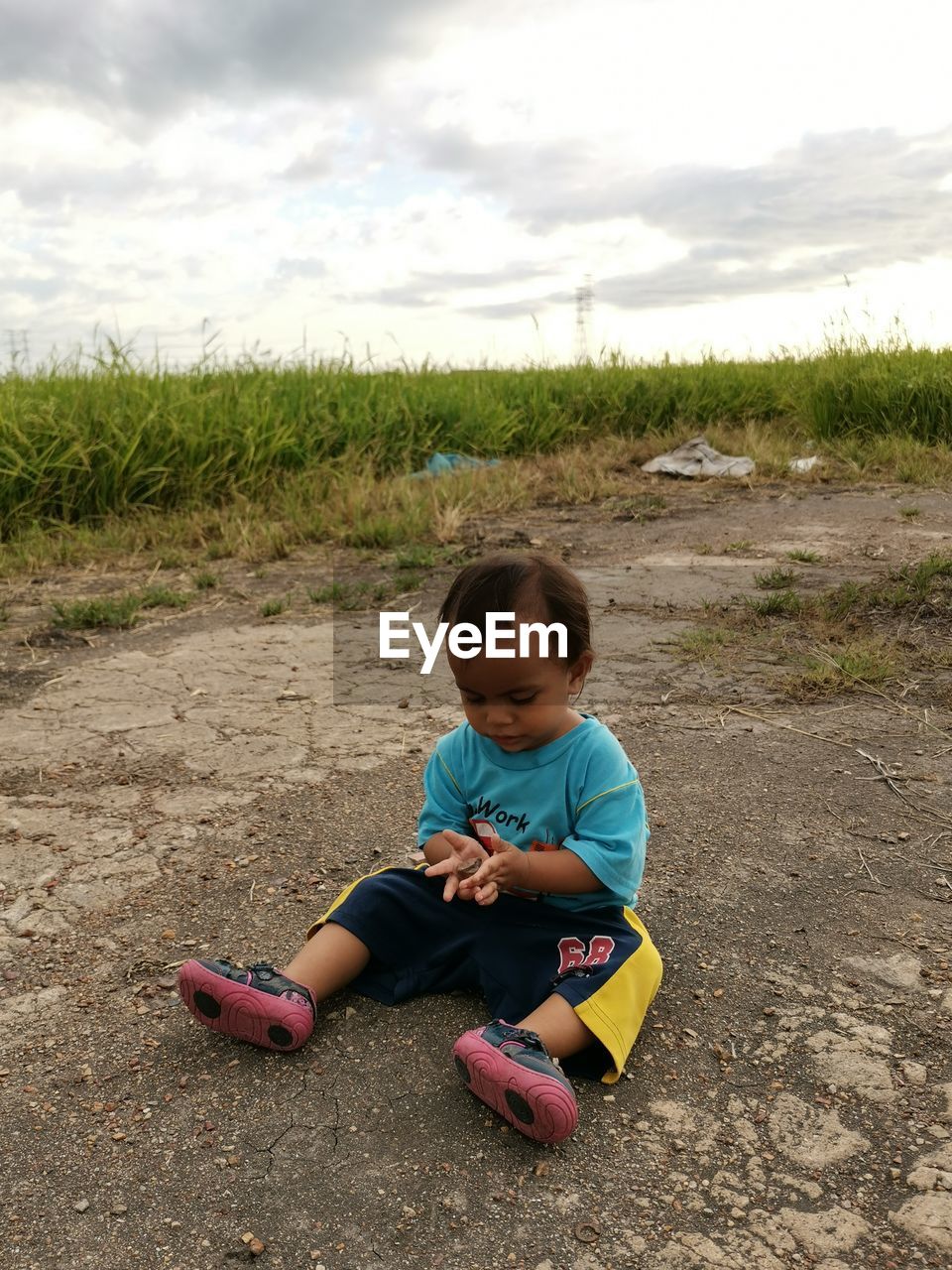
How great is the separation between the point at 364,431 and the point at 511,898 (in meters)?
5.93

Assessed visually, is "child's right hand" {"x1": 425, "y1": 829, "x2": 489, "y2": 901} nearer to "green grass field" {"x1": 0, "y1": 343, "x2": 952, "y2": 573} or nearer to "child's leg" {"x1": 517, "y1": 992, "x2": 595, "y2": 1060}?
"child's leg" {"x1": 517, "y1": 992, "x2": 595, "y2": 1060}

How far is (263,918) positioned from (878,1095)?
125cm

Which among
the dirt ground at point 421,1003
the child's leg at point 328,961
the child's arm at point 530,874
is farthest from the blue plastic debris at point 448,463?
the child's arm at point 530,874

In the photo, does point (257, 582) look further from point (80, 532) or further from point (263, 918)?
point (263, 918)

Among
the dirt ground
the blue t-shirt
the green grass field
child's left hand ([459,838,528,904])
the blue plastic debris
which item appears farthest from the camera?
the blue plastic debris

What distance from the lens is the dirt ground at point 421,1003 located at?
1.55 meters

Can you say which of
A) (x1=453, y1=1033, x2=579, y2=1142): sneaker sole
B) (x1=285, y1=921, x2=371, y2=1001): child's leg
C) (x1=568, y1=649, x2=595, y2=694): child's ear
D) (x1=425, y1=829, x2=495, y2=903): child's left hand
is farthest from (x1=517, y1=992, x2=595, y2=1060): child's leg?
(x1=568, y1=649, x2=595, y2=694): child's ear

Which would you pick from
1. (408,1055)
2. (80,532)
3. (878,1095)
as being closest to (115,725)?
(408,1055)

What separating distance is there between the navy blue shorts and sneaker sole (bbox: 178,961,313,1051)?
0.22 meters

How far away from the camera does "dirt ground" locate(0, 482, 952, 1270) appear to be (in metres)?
1.55

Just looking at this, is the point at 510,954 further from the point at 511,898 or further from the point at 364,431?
the point at 364,431

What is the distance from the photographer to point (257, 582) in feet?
18.1

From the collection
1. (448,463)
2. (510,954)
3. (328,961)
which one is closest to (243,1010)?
(328,961)

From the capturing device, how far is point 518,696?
1934mm
